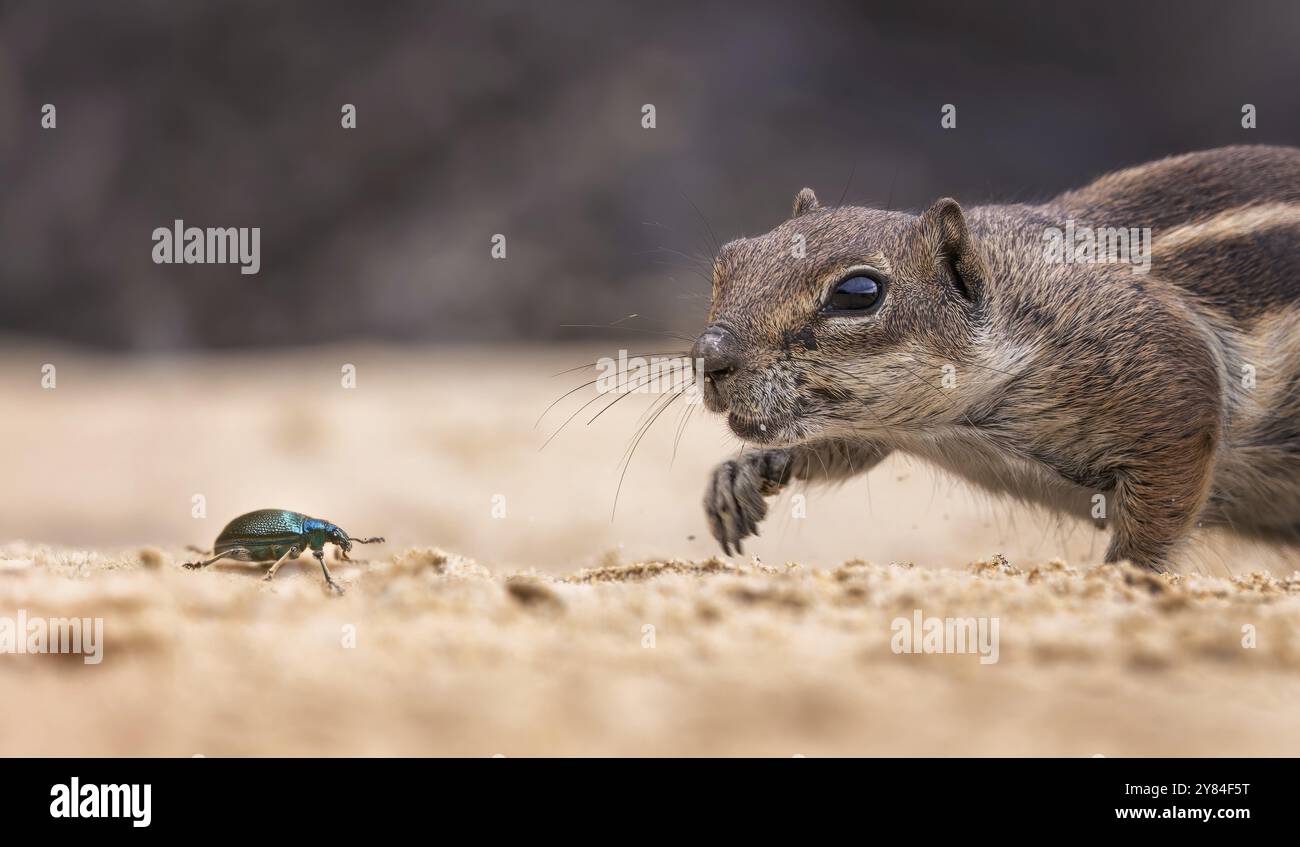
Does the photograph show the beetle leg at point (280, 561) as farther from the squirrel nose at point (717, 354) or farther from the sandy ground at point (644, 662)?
the squirrel nose at point (717, 354)

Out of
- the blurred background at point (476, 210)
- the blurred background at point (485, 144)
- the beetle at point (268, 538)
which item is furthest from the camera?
the blurred background at point (485, 144)

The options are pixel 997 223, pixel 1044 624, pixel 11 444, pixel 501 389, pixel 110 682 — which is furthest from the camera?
pixel 501 389

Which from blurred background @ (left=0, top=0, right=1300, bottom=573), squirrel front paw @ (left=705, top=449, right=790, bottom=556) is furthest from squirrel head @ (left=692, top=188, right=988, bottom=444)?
blurred background @ (left=0, top=0, right=1300, bottom=573)

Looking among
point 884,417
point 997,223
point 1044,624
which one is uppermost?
point 997,223

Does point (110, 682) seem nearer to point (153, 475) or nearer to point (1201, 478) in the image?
point (1201, 478)

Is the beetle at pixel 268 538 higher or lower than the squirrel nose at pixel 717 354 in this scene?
lower

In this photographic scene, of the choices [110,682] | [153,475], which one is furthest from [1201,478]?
[153,475]

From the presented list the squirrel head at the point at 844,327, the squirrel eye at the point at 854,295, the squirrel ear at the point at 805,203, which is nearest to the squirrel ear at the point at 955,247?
the squirrel head at the point at 844,327
